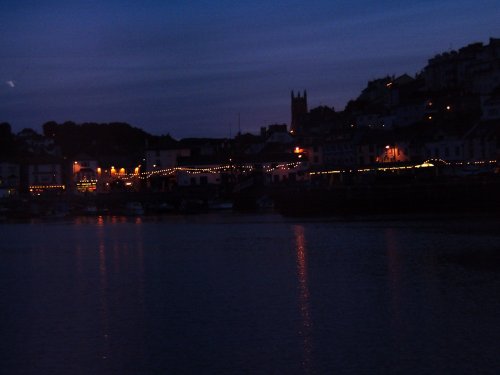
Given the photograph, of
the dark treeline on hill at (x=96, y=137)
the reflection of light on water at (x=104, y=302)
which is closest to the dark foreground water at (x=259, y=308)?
the reflection of light on water at (x=104, y=302)

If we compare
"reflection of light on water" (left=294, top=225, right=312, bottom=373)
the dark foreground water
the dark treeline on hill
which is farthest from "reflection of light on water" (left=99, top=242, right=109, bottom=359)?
the dark treeline on hill

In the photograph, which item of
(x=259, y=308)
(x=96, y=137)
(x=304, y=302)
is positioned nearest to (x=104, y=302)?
(x=259, y=308)

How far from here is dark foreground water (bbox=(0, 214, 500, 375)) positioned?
20.1m

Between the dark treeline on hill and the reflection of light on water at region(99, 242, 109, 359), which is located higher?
the dark treeline on hill

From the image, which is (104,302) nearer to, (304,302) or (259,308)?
(259,308)

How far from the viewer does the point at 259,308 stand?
26500 mm

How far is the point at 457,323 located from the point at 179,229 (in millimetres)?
45109

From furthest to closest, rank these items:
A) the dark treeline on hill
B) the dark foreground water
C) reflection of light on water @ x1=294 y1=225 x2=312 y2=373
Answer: the dark treeline on hill
reflection of light on water @ x1=294 y1=225 x2=312 y2=373
the dark foreground water

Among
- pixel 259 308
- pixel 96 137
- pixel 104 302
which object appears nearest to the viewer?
pixel 259 308

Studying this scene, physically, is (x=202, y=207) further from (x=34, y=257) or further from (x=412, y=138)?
(x=34, y=257)

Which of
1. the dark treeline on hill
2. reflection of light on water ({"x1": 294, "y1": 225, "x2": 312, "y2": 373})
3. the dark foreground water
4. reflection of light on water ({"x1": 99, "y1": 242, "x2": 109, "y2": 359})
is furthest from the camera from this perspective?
the dark treeline on hill

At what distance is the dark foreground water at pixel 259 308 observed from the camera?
2014 cm

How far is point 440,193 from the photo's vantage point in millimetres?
74875

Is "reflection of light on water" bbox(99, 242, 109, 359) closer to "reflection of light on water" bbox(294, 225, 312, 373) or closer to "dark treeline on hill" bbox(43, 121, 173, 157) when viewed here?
"reflection of light on water" bbox(294, 225, 312, 373)
